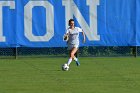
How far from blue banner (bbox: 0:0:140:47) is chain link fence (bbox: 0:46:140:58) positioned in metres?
0.75

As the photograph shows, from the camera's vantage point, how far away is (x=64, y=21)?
2766 cm

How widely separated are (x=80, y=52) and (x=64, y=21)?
202 cm

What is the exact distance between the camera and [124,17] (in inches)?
1102
